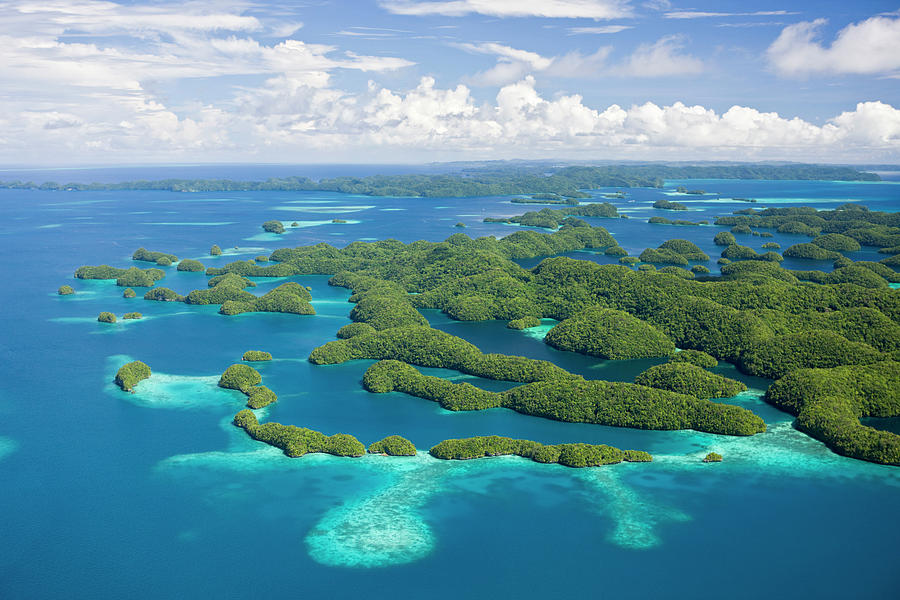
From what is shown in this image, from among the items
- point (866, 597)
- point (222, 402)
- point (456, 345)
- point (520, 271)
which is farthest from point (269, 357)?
point (866, 597)

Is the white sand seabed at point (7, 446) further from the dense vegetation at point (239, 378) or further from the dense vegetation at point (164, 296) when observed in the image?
the dense vegetation at point (164, 296)

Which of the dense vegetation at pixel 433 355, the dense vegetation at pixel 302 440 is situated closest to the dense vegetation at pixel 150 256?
the dense vegetation at pixel 433 355

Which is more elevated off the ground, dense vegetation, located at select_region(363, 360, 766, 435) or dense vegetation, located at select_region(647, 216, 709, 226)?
dense vegetation, located at select_region(647, 216, 709, 226)

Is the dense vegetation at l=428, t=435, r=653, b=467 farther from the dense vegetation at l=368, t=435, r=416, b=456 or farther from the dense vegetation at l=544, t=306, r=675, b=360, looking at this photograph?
the dense vegetation at l=544, t=306, r=675, b=360

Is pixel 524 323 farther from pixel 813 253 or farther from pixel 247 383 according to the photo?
pixel 813 253

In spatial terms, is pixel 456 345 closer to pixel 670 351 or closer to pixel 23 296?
pixel 670 351

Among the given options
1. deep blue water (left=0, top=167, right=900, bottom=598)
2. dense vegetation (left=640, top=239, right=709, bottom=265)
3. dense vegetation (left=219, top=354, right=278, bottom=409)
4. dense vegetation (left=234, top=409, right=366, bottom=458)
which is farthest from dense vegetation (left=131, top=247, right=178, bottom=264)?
dense vegetation (left=640, top=239, right=709, bottom=265)
